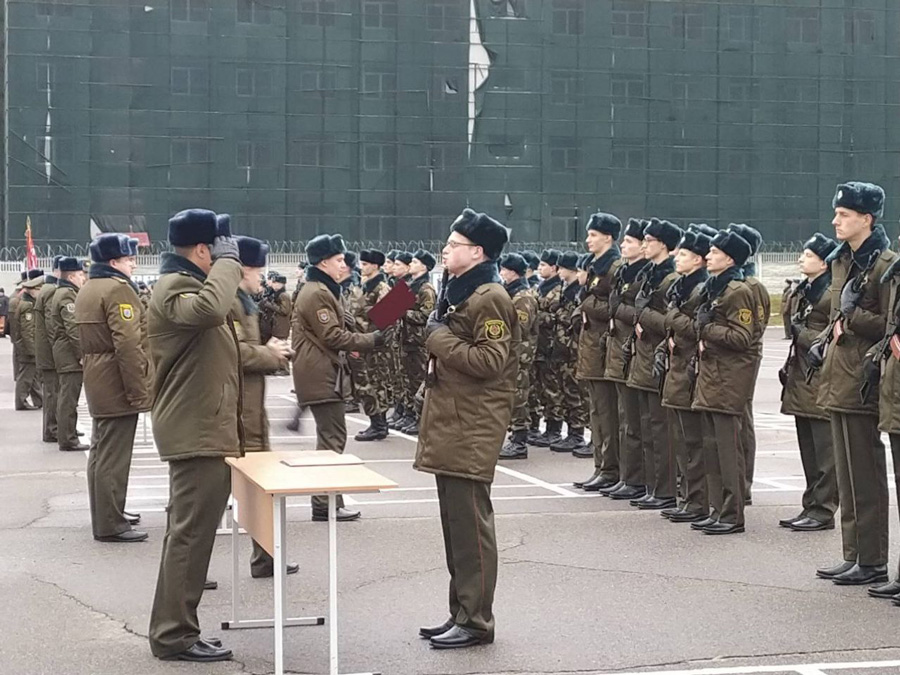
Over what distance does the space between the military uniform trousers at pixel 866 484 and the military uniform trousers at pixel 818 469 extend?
1935 millimetres

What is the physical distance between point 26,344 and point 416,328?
685cm

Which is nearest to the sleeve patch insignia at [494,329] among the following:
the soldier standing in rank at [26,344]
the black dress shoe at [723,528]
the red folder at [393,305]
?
the red folder at [393,305]

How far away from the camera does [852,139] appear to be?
74.7 metres

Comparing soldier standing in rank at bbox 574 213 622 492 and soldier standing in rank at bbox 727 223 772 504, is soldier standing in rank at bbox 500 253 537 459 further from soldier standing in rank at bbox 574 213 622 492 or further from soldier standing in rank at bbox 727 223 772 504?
soldier standing in rank at bbox 727 223 772 504

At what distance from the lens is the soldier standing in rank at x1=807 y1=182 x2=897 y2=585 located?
8.84 metres

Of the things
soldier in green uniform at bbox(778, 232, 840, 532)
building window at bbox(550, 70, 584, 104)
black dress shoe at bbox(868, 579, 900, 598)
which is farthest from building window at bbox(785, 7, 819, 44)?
black dress shoe at bbox(868, 579, 900, 598)

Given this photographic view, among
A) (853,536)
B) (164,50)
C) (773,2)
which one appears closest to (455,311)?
(853,536)

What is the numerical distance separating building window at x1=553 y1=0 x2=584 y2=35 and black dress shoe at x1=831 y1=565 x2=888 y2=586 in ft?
207

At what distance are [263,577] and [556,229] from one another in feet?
202

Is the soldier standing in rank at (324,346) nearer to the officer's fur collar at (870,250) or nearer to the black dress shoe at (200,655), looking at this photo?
the officer's fur collar at (870,250)

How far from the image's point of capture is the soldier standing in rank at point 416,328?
1789 centimetres

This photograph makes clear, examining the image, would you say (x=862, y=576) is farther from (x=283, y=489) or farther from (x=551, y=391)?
(x=551, y=391)

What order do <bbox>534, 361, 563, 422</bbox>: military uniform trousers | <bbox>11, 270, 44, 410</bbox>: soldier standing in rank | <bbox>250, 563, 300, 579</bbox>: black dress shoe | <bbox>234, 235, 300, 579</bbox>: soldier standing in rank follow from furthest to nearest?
1. <bbox>11, 270, 44, 410</bbox>: soldier standing in rank
2. <bbox>534, 361, 563, 422</bbox>: military uniform trousers
3. <bbox>250, 563, 300, 579</bbox>: black dress shoe
4. <bbox>234, 235, 300, 579</bbox>: soldier standing in rank

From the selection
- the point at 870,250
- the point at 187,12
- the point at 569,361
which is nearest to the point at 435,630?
the point at 870,250
